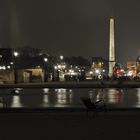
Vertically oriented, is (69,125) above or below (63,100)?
above

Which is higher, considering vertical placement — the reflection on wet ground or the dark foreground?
the dark foreground

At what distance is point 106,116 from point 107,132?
5.47 meters

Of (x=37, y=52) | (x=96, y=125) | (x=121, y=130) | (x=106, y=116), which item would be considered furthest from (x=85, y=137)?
(x=37, y=52)

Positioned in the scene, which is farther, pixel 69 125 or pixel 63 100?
pixel 63 100

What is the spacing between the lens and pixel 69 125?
17.6 m

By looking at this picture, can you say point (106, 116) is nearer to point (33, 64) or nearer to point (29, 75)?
point (29, 75)

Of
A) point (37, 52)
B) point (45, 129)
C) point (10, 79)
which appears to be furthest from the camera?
point (37, 52)

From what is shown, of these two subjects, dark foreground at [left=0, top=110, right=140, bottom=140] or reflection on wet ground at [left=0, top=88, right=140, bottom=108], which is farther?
reflection on wet ground at [left=0, top=88, right=140, bottom=108]

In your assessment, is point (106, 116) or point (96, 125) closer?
point (96, 125)

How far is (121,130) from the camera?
628 inches

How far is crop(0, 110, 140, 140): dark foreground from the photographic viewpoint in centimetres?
1475

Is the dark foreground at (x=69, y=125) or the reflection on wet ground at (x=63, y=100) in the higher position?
the dark foreground at (x=69, y=125)

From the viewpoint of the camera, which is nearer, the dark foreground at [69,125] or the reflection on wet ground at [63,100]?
the dark foreground at [69,125]

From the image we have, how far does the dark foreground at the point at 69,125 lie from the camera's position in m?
14.7
